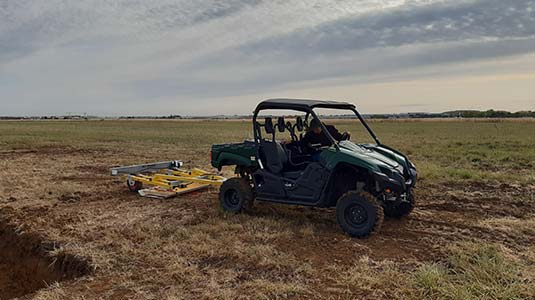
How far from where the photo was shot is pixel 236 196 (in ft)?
22.2

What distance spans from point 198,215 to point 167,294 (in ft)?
9.32

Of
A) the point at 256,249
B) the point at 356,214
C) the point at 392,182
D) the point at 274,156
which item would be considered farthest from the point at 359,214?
the point at 274,156

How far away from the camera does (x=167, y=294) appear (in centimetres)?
383

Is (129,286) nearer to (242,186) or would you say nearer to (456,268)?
(242,186)

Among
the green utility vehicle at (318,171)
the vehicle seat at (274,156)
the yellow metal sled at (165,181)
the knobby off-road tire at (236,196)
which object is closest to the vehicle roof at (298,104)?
the green utility vehicle at (318,171)

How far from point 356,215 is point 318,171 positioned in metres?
0.82

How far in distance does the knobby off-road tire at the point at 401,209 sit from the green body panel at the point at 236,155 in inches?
88.9

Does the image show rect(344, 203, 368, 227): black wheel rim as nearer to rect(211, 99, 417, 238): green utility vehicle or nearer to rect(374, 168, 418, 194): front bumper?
rect(211, 99, 417, 238): green utility vehicle

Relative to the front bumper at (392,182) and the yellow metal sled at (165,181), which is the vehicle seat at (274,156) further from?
the yellow metal sled at (165,181)

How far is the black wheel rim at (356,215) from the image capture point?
5363mm

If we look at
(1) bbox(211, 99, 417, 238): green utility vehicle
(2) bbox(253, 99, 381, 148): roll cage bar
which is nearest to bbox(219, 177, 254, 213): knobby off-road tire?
(1) bbox(211, 99, 417, 238): green utility vehicle

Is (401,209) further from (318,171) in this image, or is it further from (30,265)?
(30,265)

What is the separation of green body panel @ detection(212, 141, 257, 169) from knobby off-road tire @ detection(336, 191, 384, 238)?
1.71m

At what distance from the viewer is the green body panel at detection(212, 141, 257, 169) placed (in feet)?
21.4
